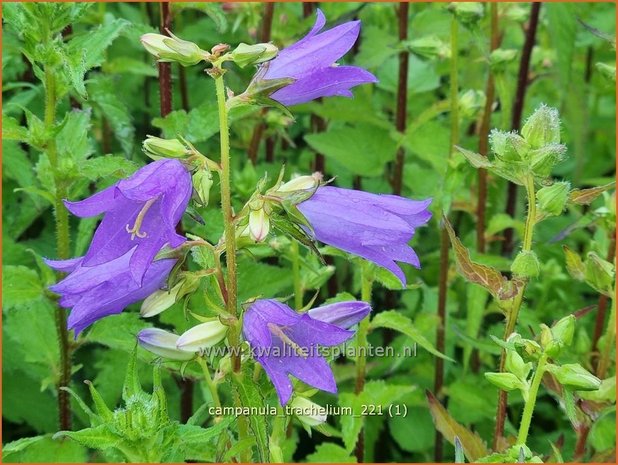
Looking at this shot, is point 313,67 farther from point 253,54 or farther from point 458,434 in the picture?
point 458,434

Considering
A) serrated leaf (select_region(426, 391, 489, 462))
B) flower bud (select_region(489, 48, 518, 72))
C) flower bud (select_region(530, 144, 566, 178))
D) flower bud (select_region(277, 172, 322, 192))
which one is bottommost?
serrated leaf (select_region(426, 391, 489, 462))

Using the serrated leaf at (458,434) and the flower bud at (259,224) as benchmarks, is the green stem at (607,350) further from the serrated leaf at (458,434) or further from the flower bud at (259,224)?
the flower bud at (259,224)

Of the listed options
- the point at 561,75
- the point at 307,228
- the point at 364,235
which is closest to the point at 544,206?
the point at 364,235

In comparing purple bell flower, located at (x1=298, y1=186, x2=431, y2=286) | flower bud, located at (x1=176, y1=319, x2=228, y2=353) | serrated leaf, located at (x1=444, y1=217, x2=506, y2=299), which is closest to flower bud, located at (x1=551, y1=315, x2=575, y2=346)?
serrated leaf, located at (x1=444, y1=217, x2=506, y2=299)

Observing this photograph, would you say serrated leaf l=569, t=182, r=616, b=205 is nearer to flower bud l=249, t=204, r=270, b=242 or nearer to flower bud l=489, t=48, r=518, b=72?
flower bud l=249, t=204, r=270, b=242

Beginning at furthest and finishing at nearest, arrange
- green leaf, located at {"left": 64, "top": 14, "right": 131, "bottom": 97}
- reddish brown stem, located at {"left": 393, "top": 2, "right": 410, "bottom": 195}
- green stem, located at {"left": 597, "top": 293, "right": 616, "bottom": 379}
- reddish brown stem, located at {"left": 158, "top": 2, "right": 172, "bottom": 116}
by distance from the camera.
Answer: reddish brown stem, located at {"left": 393, "top": 2, "right": 410, "bottom": 195}, reddish brown stem, located at {"left": 158, "top": 2, "right": 172, "bottom": 116}, green stem, located at {"left": 597, "top": 293, "right": 616, "bottom": 379}, green leaf, located at {"left": 64, "top": 14, "right": 131, "bottom": 97}

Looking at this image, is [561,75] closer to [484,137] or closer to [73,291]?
[484,137]

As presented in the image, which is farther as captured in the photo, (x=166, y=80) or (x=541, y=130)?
(x=166, y=80)

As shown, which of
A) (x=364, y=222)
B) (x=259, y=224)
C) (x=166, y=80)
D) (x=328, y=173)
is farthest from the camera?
(x=328, y=173)

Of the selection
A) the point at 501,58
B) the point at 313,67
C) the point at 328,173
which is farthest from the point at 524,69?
the point at 313,67
